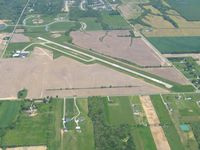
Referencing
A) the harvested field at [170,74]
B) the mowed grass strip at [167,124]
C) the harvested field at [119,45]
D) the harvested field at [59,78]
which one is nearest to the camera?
the mowed grass strip at [167,124]

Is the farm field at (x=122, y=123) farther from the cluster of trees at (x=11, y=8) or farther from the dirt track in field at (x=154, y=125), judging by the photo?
the cluster of trees at (x=11, y=8)

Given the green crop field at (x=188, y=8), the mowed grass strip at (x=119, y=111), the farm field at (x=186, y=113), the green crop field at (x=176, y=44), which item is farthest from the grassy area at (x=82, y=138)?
the green crop field at (x=188, y=8)

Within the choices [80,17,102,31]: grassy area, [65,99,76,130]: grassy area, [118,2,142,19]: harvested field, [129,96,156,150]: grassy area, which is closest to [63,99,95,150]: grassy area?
[65,99,76,130]: grassy area

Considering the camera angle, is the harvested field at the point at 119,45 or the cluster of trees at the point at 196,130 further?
the harvested field at the point at 119,45

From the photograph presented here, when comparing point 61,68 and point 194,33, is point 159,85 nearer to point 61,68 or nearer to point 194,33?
point 61,68

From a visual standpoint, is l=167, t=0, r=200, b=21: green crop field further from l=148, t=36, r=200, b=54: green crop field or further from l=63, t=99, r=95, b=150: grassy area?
l=63, t=99, r=95, b=150: grassy area

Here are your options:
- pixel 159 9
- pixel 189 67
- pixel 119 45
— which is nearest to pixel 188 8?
pixel 159 9

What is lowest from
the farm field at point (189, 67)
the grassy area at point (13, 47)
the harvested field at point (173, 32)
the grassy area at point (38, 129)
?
the harvested field at point (173, 32)

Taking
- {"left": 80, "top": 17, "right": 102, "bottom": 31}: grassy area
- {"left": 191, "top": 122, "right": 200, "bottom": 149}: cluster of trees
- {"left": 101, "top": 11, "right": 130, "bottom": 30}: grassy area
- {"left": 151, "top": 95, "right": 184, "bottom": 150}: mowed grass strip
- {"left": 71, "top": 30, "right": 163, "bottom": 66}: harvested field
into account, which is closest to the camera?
{"left": 151, "top": 95, "right": 184, "bottom": 150}: mowed grass strip
